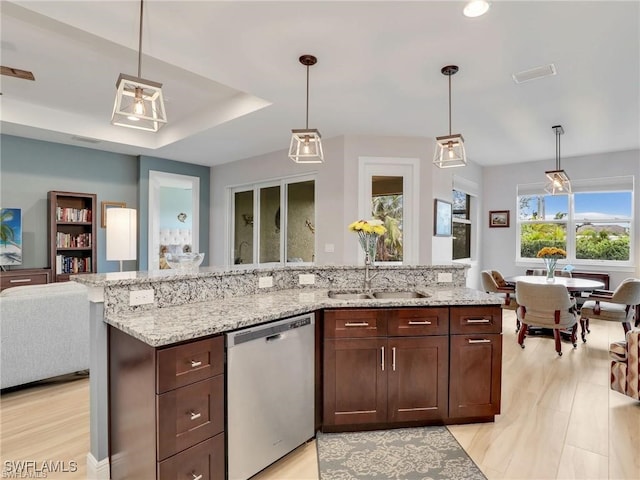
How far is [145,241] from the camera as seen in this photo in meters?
5.64

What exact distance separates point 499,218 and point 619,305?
2.91 meters

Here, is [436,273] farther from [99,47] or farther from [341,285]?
[99,47]

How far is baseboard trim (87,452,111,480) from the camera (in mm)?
1879

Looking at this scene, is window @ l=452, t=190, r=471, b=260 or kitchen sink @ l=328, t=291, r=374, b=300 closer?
kitchen sink @ l=328, t=291, r=374, b=300

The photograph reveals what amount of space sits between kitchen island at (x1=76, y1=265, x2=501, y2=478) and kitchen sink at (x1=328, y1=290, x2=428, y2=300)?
6 cm

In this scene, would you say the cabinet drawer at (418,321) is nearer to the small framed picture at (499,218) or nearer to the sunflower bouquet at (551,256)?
the sunflower bouquet at (551,256)

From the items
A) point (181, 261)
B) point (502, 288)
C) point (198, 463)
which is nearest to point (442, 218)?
point (502, 288)

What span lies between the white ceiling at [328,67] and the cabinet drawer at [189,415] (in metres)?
2.15

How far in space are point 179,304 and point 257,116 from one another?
2.51 metres

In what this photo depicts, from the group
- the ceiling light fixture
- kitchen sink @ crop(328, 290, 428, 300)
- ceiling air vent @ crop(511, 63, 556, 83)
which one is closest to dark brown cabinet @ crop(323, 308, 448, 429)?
kitchen sink @ crop(328, 290, 428, 300)

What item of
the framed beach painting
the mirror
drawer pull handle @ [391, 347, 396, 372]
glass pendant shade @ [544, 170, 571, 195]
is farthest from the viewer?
the mirror

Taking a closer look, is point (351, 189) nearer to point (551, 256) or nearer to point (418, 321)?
point (418, 321)

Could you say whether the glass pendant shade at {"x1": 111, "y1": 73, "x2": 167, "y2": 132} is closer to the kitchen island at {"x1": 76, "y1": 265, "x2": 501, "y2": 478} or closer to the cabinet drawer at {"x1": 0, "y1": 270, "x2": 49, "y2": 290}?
the kitchen island at {"x1": 76, "y1": 265, "x2": 501, "y2": 478}

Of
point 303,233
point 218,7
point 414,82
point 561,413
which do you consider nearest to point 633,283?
point 561,413
